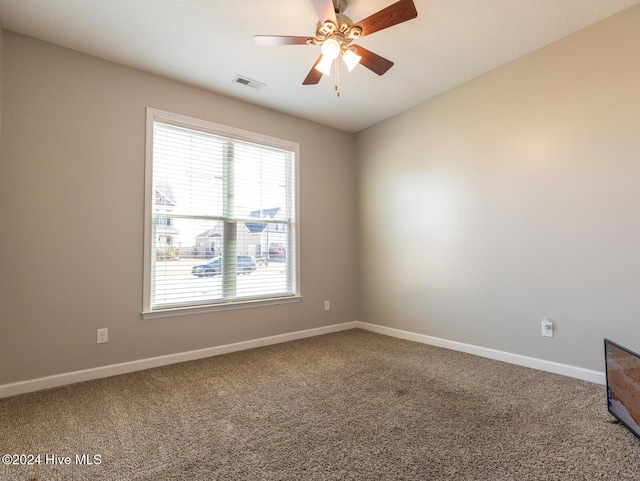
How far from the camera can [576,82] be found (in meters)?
2.57

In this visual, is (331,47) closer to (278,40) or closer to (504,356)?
(278,40)

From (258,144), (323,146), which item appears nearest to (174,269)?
(258,144)

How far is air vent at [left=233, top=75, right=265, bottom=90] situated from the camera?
10.3 ft

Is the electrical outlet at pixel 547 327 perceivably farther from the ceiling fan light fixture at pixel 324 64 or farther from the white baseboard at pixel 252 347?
the ceiling fan light fixture at pixel 324 64

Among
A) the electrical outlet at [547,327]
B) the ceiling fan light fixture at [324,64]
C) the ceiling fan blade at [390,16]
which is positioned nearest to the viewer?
the ceiling fan blade at [390,16]

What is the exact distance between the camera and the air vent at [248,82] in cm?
315

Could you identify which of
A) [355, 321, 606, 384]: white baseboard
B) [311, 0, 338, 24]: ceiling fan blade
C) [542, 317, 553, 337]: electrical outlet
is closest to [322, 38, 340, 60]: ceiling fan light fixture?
[311, 0, 338, 24]: ceiling fan blade

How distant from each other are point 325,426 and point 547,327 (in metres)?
2.07

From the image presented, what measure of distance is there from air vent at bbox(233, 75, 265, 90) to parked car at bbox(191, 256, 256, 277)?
1.78m

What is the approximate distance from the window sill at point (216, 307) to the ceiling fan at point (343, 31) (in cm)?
239

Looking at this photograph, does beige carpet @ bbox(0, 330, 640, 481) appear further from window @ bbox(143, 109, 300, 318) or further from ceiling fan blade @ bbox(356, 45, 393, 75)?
ceiling fan blade @ bbox(356, 45, 393, 75)

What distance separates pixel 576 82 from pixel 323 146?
8.66 feet

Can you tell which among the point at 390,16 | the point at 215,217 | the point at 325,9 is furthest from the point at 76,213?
the point at 390,16

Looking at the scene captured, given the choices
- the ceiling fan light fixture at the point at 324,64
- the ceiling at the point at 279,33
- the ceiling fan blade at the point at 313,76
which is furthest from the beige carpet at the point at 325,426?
the ceiling at the point at 279,33
